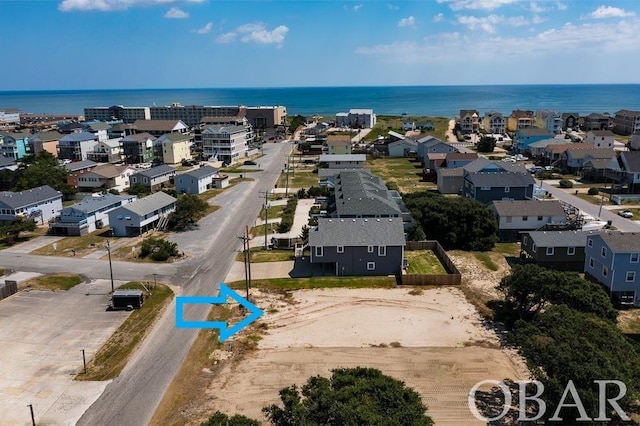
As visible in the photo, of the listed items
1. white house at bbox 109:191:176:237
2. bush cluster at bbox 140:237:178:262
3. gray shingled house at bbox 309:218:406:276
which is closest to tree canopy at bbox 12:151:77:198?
white house at bbox 109:191:176:237

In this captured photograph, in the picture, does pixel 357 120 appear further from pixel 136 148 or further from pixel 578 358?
pixel 578 358

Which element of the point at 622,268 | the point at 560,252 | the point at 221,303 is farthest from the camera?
the point at 560,252

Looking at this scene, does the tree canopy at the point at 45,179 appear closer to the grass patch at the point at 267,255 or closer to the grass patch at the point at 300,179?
the grass patch at the point at 300,179

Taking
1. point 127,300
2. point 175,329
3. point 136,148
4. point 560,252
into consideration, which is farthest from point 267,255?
point 136,148

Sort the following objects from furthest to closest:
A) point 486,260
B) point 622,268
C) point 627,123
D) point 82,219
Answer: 1. point 627,123
2. point 82,219
3. point 486,260
4. point 622,268

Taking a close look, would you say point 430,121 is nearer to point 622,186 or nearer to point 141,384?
point 622,186

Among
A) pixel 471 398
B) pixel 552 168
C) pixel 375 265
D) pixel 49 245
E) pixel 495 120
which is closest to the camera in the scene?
pixel 471 398

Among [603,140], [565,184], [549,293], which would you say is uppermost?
[603,140]

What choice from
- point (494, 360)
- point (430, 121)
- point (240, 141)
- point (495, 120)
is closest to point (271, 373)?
point (494, 360)

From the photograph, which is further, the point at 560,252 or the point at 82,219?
the point at 82,219
